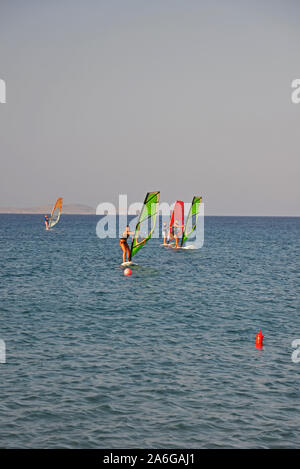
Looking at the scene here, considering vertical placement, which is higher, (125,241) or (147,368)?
(125,241)

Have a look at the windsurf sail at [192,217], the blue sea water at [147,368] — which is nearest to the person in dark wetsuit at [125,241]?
the blue sea water at [147,368]

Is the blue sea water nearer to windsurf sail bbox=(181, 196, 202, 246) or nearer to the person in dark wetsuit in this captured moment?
the person in dark wetsuit

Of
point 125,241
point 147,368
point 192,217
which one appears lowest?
point 147,368

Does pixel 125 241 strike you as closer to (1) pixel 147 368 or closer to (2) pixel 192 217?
(2) pixel 192 217

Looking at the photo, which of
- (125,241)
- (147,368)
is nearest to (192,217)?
(125,241)

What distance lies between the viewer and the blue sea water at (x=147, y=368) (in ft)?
40.0

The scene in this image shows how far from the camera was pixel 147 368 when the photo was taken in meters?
16.4

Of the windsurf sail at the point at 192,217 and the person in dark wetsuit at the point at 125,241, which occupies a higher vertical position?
the windsurf sail at the point at 192,217

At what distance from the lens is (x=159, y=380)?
1538 cm

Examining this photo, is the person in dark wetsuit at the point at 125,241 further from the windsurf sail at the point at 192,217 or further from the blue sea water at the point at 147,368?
the windsurf sail at the point at 192,217

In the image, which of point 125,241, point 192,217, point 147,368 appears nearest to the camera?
point 147,368

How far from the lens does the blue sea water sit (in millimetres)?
12180

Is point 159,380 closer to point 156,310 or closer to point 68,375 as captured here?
point 68,375

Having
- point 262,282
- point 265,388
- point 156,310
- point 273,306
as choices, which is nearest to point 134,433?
point 265,388
